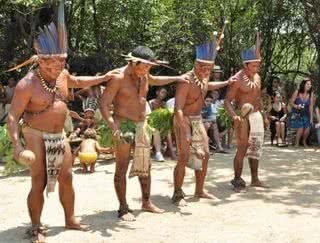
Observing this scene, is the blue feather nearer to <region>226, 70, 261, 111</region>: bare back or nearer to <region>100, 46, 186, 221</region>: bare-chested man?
<region>100, 46, 186, 221</region>: bare-chested man

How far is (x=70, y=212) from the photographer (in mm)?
5258

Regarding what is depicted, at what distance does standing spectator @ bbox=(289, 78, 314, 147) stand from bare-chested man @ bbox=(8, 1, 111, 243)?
307 inches

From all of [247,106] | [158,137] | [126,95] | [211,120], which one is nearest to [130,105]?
[126,95]

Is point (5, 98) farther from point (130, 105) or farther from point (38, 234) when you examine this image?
point (38, 234)

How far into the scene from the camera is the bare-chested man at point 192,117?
6.24 m

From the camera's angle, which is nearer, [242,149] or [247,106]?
[247,106]

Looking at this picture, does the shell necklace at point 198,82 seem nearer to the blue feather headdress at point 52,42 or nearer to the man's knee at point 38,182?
the blue feather headdress at point 52,42

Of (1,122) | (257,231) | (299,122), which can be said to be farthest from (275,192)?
(1,122)

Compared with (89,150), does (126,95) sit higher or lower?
higher

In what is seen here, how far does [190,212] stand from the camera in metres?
6.04

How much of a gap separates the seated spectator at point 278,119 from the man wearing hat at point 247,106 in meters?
5.08

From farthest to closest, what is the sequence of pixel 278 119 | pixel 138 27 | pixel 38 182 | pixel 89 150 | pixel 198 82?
pixel 138 27, pixel 278 119, pixel 89 150, pixel 198 82, pixel 38 182

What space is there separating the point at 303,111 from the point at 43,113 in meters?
8.03

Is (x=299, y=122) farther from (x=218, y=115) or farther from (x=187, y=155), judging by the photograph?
(x=187, y=155)
